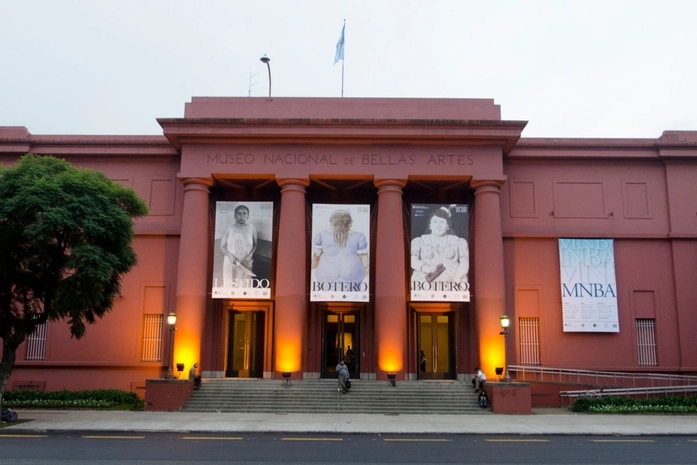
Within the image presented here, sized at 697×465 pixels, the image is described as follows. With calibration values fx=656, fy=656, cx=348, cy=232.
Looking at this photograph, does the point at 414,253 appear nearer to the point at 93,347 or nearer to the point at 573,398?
the point at 573,398

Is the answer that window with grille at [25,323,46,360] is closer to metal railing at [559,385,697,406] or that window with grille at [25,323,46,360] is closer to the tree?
the tree

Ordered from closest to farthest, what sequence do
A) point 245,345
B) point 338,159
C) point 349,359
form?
point 338,159, point 349,359, point 245,345

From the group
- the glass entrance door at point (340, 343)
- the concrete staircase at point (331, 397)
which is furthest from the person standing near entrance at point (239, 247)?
the glass entrance door at point (340, 343)

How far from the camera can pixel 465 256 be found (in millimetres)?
→ 27844

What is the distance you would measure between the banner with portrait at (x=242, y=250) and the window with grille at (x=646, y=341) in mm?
16495

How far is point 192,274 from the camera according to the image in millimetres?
27828

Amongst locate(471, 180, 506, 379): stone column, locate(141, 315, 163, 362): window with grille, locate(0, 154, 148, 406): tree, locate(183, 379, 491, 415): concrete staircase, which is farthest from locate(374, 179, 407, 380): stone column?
locate(0, 154, 148, 406): tree

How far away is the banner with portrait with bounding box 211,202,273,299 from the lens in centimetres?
2764

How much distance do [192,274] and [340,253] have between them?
20.8 feet

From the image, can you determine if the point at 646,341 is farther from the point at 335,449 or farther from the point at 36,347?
the point at 36,347

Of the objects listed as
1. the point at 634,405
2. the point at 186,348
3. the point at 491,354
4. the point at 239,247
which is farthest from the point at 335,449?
the point at 634,405

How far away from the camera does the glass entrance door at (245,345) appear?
98.8 feet

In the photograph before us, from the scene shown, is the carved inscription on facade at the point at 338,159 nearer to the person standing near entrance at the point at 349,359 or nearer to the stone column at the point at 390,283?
the stone column at the point at 390,283

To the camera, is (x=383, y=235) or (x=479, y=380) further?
(x=383, y=235)
